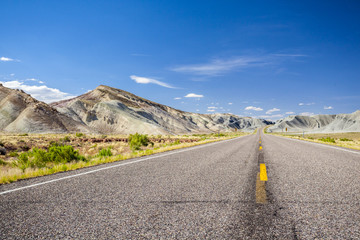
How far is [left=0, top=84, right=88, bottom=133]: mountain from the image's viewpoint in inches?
2080

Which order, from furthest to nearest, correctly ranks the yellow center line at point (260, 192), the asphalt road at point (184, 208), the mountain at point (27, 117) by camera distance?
the mountain at point (27, 117), the yellow center line at point (260, 192), the asphalt road at point (184, 208)

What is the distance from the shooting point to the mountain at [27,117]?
52844mm

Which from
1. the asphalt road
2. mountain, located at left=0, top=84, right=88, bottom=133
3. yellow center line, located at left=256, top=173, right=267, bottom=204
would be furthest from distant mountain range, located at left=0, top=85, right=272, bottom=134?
yellow center line, located at left=256, top=173, right=267, bottom=204

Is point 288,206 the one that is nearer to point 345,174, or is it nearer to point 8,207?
point 345,174

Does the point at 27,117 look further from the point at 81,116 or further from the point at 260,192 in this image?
the point at 260,192

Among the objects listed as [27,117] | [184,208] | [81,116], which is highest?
[81,116]

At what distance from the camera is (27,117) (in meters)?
55.2

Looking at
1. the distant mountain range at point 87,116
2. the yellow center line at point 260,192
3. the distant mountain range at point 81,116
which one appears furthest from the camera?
the distant mountain range at point 87,116

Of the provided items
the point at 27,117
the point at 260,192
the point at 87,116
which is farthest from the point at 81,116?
the point at 260,192

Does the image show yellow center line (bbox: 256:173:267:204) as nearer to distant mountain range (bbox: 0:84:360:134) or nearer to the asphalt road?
the asphalt road

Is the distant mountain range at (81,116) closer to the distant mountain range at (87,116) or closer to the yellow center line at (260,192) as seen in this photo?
the distant mountain range at (87,116)

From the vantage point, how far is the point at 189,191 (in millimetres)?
3543

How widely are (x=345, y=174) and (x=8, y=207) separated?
21.1ft

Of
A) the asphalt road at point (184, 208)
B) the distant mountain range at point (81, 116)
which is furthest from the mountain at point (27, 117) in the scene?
the asphalt road at point (184, 208)
